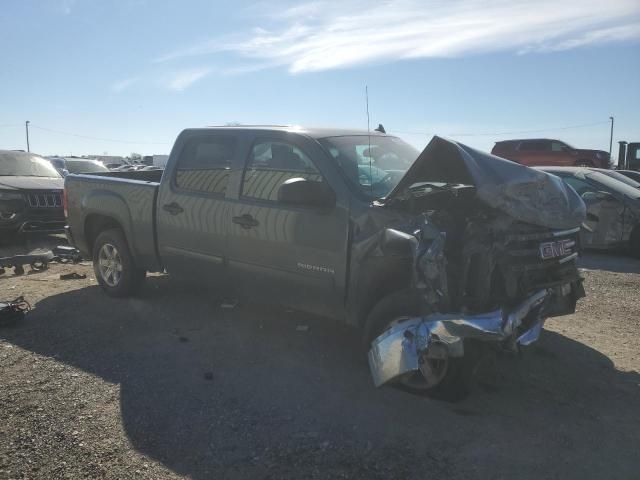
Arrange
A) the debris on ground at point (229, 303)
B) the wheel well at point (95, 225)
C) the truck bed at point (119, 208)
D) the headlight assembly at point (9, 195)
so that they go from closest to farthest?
the truck bed at point (119, 208), the debris on ground at point (229, 303), the wheel well at point (95, 225), the headlight assembly at point (9, 195)

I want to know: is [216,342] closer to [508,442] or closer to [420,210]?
[420,210]

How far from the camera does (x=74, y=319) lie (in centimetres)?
584

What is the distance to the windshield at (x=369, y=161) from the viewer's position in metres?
4.54

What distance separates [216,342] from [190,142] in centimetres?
208

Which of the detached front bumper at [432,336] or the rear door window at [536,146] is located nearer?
the detached front bumper at [432,336]

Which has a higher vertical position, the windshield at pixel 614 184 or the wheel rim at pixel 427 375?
the windshield at pixel 614 184

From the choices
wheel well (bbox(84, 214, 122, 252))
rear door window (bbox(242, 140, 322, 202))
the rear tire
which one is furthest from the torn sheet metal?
wheel well (bbox(84, 214, 122, 252))

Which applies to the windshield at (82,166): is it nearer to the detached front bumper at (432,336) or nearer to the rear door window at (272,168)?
the rear door window at (272,168)

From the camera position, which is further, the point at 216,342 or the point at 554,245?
the point at 216,342

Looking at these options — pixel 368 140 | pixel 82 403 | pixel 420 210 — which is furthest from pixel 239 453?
pixel 368 140

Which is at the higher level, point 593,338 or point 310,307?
point 310,307

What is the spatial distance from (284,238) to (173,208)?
5.15ft

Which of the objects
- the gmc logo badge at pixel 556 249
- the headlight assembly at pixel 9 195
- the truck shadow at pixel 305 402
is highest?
the headlight assembly at pixel 9 195

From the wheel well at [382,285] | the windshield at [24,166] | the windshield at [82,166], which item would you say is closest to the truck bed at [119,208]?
the wheel well at [382,285]
